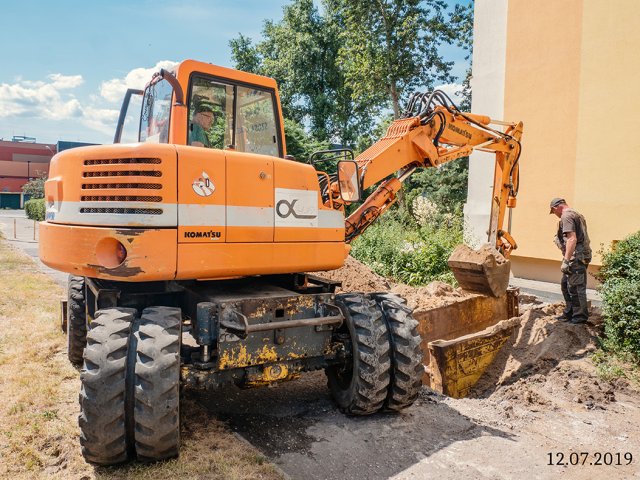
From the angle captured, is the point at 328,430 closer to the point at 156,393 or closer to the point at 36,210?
the point at 156,393

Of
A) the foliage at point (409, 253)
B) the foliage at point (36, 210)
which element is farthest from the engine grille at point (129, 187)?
the foliage at point (36, 210)

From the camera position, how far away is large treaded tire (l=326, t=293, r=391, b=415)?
15.0 ft

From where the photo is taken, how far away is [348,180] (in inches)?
193

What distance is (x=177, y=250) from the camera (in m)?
3.95

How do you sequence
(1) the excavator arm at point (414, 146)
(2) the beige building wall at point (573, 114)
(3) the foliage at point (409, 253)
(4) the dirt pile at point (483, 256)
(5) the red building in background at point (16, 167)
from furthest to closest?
(5) the red building in background at point (16, 167), (3) the foliage at point (409, 253), (2) the beige building wall at point (573, 114), (4) the dirt pile at point (483, 256), (1) the excavator arm at point (414, 146)

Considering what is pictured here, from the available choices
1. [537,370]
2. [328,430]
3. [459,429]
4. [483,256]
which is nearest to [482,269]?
[483,256]

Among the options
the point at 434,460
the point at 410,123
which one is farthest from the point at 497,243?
the point at 434,460

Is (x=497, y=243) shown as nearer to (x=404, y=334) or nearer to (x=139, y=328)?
(x=404, y=334)

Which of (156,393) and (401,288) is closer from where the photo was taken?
(156,393)

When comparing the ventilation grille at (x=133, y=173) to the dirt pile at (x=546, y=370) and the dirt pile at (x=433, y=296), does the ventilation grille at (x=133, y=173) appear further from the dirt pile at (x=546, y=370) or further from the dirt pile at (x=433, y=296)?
the dirt pile at (x=433, y=296)

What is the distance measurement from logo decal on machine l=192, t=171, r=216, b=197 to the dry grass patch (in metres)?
2.00

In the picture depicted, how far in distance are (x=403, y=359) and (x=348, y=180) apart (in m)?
1.71

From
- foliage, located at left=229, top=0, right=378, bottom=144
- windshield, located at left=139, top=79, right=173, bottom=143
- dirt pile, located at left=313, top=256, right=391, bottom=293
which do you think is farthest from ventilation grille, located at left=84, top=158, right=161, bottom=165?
foliage, located at left=229, top=0, right=378, bottom=144

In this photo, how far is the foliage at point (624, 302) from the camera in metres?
6.32
